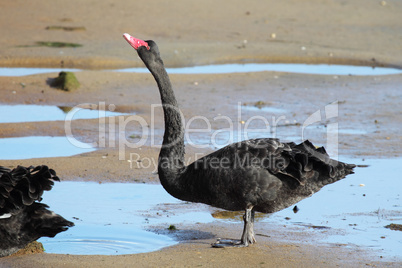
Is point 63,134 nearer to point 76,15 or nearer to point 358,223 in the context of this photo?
point 358,223

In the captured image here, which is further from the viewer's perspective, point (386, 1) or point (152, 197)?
point (386, 1)

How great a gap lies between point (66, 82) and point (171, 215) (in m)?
6.21

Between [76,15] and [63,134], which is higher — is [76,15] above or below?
above

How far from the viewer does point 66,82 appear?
11852 mm

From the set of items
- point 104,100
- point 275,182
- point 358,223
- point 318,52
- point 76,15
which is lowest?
point 358,223

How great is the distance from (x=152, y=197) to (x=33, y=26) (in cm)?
1217

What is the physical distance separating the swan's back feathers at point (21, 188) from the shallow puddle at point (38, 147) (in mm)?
3279

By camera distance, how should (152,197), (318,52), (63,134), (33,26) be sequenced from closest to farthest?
(152,197) < (63,134) < (318,52) < (33,26)

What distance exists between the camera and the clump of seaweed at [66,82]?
1186cm

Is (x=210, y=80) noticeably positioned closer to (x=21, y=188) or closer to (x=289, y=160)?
(x=289, y=160)

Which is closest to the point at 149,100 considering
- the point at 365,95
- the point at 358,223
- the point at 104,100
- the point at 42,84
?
the point at 104,100

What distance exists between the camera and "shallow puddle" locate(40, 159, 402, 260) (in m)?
5.57

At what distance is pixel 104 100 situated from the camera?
1144 centimetres

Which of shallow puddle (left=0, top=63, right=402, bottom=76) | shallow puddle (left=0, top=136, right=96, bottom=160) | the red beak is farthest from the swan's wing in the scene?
shallow puddle (left=0, top=63, right=402, bottom=76)
